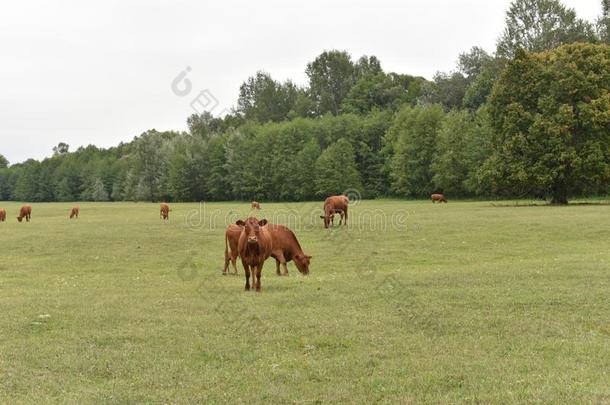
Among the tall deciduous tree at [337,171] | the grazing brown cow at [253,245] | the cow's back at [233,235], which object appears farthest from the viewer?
the tall deciduous tree at [337,171]

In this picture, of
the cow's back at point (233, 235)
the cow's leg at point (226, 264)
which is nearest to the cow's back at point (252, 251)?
the cow's back at point (233, 235)

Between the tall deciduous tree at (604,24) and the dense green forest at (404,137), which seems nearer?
the dense green forest at (404,137)

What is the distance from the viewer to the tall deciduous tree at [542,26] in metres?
85.5

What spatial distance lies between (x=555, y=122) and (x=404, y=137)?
117ft

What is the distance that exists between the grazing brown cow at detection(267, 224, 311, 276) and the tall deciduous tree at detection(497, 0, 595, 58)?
246ft

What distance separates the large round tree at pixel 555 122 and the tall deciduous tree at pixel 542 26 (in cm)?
2926

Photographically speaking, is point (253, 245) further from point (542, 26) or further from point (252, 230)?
point (542, 26)

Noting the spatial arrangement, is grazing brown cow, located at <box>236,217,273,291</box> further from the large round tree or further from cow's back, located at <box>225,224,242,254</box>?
the large round tree

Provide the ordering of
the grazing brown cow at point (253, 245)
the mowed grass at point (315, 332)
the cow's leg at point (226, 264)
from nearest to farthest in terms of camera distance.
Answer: the mowed grass at point (315, 332) → the grazing brown cow at point (253, 245) → the cow's leg at point (226, 264)

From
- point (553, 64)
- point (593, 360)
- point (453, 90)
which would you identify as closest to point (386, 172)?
point (453, 90)

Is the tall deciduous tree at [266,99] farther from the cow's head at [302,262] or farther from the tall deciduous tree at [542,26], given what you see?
the cow's head at [302,262]

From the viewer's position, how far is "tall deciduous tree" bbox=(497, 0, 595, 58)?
281 ft

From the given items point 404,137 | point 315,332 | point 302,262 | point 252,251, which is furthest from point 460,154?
point 315,332

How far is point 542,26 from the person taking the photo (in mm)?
87000
